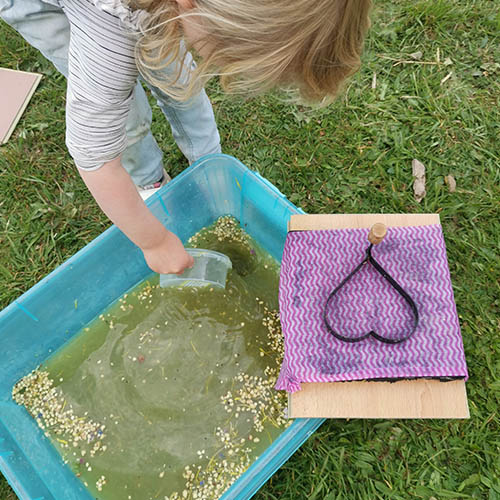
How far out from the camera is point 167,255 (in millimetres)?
994

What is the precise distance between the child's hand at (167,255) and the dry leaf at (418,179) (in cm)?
79

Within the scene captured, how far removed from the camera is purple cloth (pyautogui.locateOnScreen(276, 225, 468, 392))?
0.90m

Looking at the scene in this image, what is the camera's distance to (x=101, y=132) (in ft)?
2.34

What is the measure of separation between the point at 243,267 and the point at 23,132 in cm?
91

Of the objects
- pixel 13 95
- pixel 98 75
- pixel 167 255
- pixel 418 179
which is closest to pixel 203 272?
pixel 167 255

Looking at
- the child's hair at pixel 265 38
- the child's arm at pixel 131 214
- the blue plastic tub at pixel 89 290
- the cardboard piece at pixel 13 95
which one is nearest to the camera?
the child's hair at pixel 265 38

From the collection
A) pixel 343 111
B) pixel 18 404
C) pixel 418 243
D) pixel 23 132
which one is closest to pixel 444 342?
pixel 418 243

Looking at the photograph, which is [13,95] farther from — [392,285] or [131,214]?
[392,285]

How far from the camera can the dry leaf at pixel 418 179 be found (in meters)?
1.39

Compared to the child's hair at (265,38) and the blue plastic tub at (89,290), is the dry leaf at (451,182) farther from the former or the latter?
the child's hair at (265,38)

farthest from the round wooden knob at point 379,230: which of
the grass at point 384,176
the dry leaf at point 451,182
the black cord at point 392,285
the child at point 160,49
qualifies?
the dry leaf at point 451,182

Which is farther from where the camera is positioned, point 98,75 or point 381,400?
point 381,400

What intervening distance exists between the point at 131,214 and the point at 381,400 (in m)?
0.63

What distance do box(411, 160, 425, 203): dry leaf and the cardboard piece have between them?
1360 millimetres
